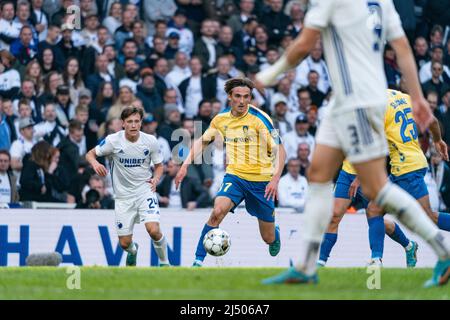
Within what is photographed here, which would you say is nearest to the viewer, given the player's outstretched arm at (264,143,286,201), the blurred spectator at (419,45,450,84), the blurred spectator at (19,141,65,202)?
the player's outstretched arm at (264,143,286,201)

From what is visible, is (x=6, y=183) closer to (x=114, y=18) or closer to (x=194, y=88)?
(x=194, y=88)

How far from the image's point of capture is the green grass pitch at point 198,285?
959cm

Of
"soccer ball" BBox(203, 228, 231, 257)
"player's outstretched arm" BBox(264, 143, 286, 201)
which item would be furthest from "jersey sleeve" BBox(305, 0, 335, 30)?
"soccer ball" BBox(203, 228, 231, 257)

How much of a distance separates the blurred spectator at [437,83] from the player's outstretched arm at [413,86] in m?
13.6

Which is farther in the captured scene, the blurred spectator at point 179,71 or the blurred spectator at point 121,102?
the blurred spectator at point 179,71

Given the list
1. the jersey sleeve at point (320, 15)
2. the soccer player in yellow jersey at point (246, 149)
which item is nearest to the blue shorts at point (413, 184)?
the soccer player in yellow jersey at point (246, 149)

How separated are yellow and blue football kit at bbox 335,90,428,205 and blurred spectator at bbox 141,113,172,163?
6.70m

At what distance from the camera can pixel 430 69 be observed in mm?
23297

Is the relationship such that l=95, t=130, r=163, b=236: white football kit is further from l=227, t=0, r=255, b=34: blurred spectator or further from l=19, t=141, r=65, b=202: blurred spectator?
l=227, t=0, r=255, b=34: blurred spectator

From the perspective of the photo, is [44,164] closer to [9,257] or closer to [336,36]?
[9,257]

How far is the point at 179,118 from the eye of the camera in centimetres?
2073

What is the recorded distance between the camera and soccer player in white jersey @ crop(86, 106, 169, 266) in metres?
15.5

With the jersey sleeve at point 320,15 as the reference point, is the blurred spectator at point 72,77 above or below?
below

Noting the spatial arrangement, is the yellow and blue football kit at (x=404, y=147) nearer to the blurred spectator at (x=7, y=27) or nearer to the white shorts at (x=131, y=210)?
the white shorts at (x=131, y=210)
